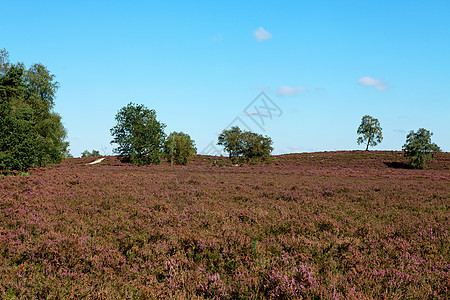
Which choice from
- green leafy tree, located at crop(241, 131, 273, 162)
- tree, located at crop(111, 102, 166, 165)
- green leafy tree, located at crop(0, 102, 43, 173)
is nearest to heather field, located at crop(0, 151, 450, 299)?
green leafy tree, located at crop(0, 102, 43, 173)

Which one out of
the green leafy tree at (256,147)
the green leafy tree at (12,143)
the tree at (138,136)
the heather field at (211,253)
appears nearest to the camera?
the heather field at (211,253)

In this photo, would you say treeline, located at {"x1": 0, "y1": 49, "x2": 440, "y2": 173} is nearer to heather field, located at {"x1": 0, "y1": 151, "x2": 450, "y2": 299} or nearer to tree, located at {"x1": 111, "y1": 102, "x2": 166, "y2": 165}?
tree, located at {"x1": 111, "y1": 102, "x2": 166, "y2": 165}

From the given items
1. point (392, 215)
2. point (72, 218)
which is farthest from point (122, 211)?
point (392, 215)

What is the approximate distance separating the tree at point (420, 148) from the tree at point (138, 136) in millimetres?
43550

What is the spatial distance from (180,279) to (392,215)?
271 inches

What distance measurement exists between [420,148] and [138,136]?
4803cm

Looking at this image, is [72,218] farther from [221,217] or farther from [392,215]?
[392,215]

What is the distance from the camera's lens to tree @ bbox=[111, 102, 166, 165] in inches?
1455

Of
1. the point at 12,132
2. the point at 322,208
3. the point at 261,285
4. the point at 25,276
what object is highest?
the point at 12,132

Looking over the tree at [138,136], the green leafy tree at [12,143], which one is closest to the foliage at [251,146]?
the tree at [138,136]

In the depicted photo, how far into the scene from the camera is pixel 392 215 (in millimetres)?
7555

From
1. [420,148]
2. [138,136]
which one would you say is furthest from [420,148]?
[138,136]

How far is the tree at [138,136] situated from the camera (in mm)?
36969

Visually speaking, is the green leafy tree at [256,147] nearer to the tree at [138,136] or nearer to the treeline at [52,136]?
the treeline at [52,136]
